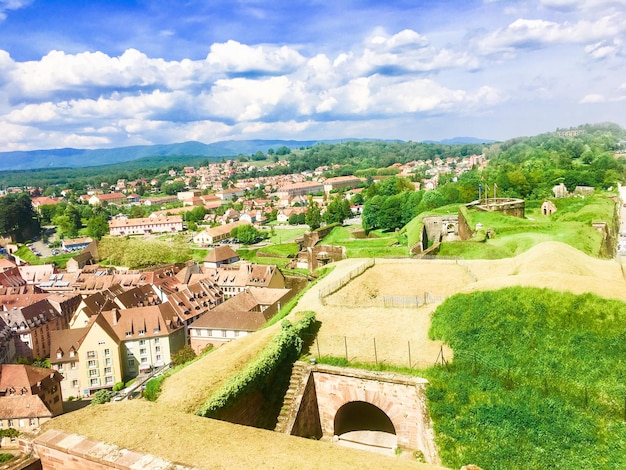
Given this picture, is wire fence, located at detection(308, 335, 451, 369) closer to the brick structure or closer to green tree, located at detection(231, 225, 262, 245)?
the brick structure

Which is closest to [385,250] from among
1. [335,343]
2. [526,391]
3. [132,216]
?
[335,343]

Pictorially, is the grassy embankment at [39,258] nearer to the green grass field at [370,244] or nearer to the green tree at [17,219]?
the green tree at [17,219]

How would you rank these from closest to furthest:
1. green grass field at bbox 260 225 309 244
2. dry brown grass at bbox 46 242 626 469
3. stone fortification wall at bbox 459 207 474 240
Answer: dry brown grass at bbox 46 242 626 469 → stone fortification wall at bbox 459 207 474 240 → green grass field at bbox 260 225 309 244

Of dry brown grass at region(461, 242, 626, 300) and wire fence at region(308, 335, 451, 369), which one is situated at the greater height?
dry brown grass at region(461, 242, 626, 300)

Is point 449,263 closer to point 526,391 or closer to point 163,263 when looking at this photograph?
point 526,391

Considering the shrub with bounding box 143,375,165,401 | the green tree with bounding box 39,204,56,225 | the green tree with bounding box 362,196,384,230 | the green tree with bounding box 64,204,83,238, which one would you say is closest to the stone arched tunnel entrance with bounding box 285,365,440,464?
the shrub with bounding box 143,375,165,401

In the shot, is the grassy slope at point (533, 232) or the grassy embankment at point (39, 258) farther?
the grassy embankment at point (39, 258)

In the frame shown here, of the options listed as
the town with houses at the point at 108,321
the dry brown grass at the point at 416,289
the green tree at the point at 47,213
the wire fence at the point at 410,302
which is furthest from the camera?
the green tree at the point at 47,213

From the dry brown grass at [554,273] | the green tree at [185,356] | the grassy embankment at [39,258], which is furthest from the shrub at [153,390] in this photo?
the grassy embankment at [39,258]
